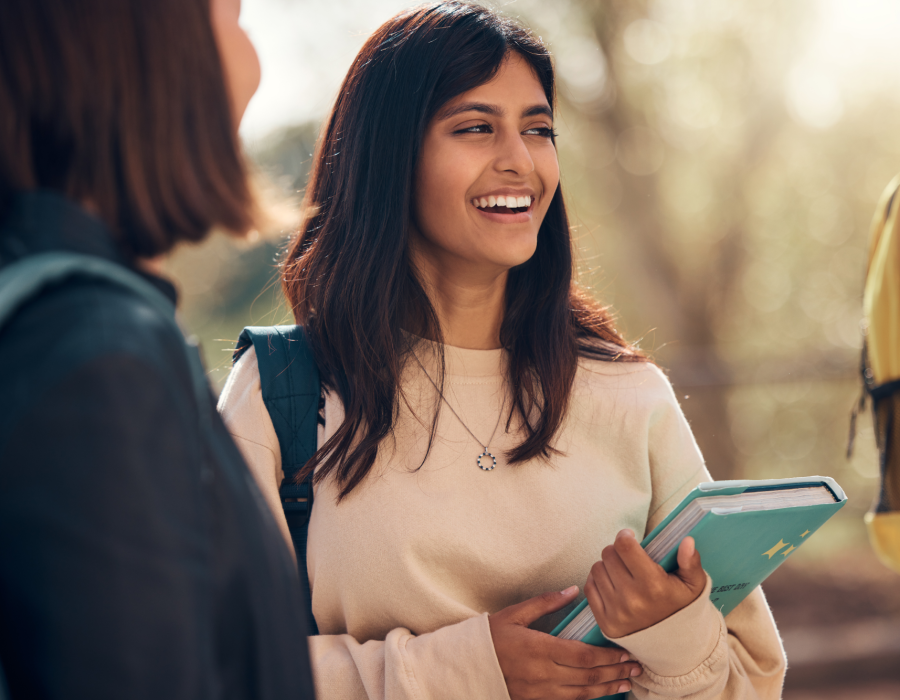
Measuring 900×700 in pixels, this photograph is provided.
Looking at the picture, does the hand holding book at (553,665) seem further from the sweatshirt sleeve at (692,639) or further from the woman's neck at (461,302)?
the woman's neck at (461,302)

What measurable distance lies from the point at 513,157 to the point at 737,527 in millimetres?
955

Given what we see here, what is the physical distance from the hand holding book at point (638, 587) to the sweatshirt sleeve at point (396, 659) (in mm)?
249

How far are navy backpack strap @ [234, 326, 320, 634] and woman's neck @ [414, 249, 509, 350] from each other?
38 centimetres

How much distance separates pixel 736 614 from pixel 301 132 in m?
6.36

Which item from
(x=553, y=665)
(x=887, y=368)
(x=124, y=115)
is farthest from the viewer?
(x=887, y=368)

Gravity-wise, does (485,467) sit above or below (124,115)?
below

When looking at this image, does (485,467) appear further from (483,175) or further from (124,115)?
(124,115)

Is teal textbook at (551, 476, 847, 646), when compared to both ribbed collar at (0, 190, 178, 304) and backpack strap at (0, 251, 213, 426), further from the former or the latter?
ribbed collar at (0, 190, 178, 304)

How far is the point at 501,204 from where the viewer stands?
1825 millimetres

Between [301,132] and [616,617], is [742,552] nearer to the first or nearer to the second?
[616,617]

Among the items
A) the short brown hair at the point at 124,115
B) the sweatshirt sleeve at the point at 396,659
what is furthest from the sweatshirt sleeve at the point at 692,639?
the short brown hair at the point at 124,115

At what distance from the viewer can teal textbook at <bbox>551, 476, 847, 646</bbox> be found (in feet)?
4.43

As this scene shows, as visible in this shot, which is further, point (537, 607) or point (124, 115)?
point (537, 607)

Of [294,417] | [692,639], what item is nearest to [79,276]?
[294,417]
